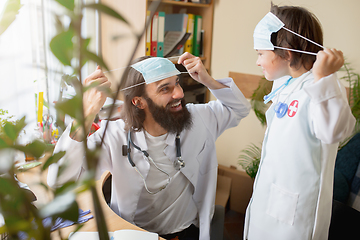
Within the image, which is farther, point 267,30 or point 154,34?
point 154,34

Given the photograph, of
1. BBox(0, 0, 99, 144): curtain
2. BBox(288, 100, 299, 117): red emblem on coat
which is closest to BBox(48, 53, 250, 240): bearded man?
BBox(288, 100, 299, 117): red emblem on coat

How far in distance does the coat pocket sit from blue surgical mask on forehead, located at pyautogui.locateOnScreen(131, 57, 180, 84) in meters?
0.69

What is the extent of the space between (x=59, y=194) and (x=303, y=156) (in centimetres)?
95

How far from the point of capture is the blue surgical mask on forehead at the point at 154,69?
4.50 feet

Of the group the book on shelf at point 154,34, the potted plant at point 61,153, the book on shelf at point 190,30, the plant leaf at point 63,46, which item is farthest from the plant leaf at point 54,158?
the book on shelf at point 190,30

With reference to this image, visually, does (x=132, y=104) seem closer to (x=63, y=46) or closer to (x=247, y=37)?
(x=63, y=46)

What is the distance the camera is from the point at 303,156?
3.53 ft

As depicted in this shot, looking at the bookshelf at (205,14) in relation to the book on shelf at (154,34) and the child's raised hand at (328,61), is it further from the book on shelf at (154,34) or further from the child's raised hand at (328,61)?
the child's raised hand at (328,61)

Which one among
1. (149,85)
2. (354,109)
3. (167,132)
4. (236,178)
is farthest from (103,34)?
(354,109)

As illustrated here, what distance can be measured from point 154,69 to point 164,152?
1.38 feet

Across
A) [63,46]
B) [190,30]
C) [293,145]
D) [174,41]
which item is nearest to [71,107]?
[63,46]

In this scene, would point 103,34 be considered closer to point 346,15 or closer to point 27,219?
point 346,15

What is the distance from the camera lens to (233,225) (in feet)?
8.63

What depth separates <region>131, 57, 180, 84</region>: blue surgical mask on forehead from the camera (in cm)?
137
